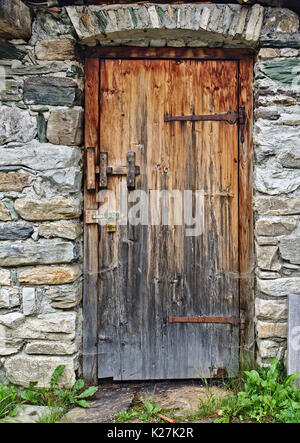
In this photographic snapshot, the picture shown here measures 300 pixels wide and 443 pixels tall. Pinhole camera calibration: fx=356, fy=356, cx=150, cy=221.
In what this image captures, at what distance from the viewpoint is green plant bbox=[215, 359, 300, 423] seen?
2.09 m

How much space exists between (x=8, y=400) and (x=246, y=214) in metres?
2.00

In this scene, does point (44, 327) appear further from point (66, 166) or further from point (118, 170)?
point (118, 170)

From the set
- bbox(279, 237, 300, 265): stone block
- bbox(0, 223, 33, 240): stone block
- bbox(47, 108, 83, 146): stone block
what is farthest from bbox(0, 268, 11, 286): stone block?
bbox(279, 237, 300, 265): stone block

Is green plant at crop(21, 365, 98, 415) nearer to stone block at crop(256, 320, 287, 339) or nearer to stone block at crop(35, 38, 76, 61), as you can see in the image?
stone block at crop(256, 320, 287, 339)

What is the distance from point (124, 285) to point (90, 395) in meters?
0.74

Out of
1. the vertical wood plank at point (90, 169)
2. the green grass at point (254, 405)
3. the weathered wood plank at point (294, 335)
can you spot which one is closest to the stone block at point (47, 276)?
the vertical wood plank at point (90, 169)

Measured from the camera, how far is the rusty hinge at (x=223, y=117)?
2.55 metres

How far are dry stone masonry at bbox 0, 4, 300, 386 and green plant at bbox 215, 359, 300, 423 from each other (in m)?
0.19

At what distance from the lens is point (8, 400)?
2256mm

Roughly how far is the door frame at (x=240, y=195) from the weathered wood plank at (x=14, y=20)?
1.41 feet

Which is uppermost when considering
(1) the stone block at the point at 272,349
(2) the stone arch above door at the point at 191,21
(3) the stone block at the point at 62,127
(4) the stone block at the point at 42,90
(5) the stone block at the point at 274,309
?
(2) the stone arch above door at the point at 191,21

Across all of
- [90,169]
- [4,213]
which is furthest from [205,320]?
[4,213]

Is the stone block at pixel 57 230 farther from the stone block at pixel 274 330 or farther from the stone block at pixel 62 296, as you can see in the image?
the stone block at pixel 274 330

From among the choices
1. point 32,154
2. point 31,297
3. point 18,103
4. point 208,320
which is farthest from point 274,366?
point 18,103
